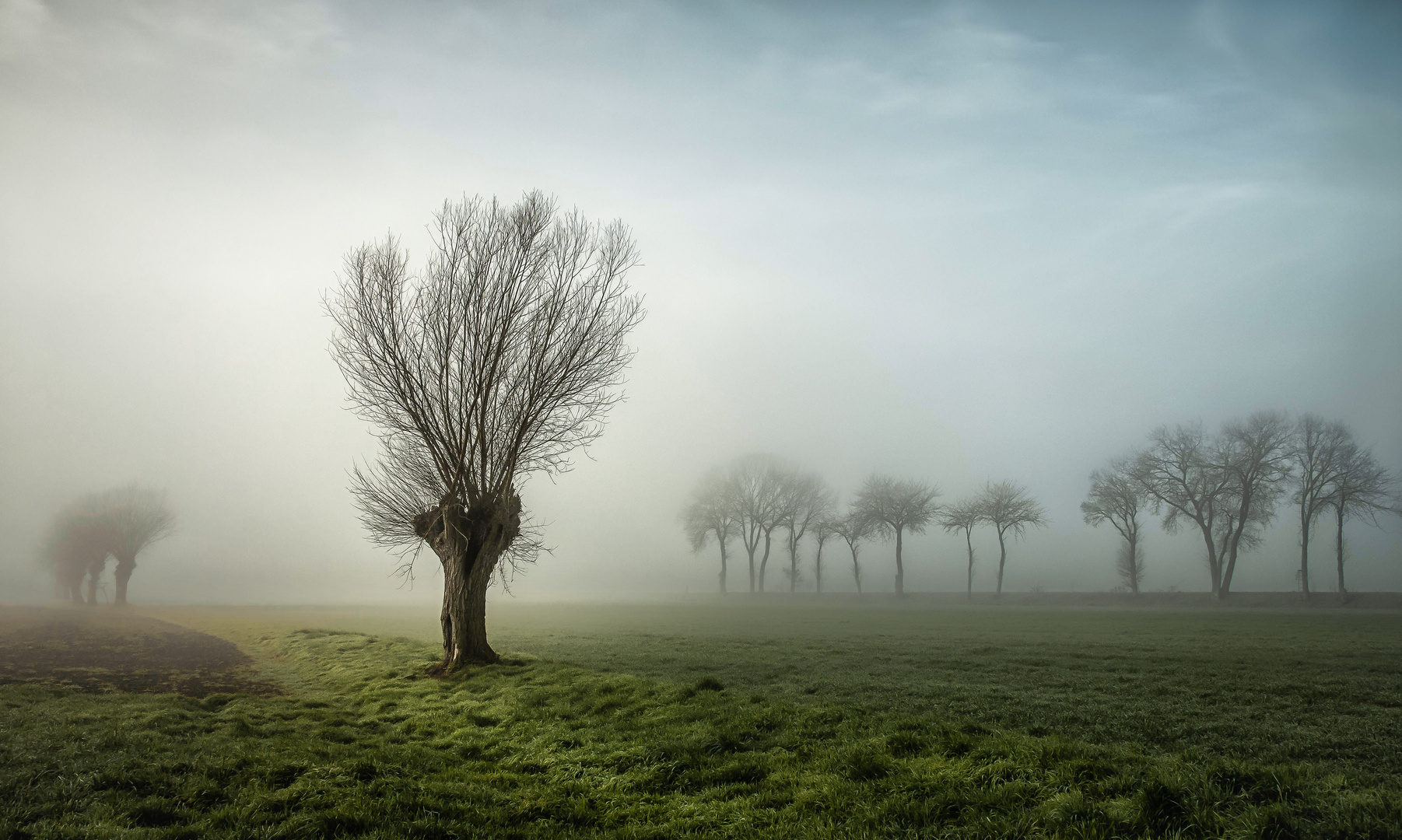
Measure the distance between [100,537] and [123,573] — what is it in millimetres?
3935

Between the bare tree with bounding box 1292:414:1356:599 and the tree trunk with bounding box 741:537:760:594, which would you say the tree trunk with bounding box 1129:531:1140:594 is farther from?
the tree trunk with bounding box 741:537:760:594

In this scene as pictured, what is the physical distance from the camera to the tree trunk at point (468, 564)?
20.1 m

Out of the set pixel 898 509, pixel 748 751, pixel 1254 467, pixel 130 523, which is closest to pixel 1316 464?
pixel 1254 467

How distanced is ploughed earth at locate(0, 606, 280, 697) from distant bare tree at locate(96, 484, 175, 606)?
34160 mm

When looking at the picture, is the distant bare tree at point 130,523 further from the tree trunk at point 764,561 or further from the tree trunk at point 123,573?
the tree trunk at point 764,561

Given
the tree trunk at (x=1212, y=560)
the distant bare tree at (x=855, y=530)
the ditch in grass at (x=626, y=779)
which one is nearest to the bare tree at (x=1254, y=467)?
the tree trunk at (x=1212, y=560)

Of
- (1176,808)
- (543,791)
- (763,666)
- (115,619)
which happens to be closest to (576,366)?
(763,666)

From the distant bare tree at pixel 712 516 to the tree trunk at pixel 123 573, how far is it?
189 feet

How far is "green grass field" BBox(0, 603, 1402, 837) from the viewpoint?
22.9 feet

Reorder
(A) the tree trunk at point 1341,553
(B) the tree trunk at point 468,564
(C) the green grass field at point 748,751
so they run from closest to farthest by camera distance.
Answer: (C) the green grass field at point 748,751 → (B) the tree trunk at point 468,564 → (A) the tree trunk at point 1341,553

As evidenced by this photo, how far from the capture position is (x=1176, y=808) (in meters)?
6.52

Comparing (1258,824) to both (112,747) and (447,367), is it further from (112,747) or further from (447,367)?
(447,367)

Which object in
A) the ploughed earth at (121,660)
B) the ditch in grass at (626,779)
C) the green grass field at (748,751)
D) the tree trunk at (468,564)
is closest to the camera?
the ditch in grass at (626,779)

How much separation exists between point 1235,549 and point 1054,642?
46952 millimetres
